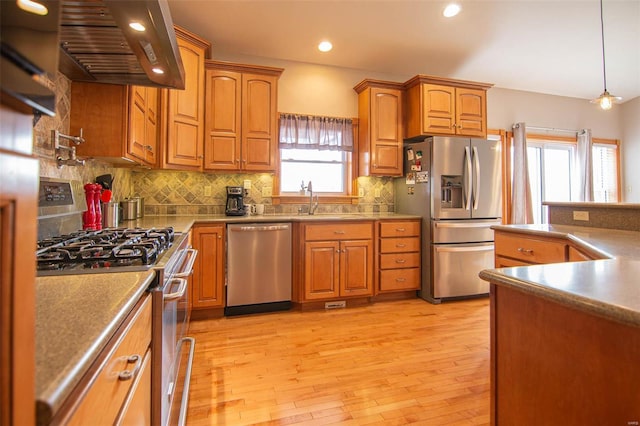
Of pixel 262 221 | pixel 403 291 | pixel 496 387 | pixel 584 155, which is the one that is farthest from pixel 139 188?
pixel 584 155

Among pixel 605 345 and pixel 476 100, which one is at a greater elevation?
pixel 476 100

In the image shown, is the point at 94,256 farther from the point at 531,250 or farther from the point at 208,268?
the point at 531,250

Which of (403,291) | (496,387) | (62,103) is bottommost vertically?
(403,291)

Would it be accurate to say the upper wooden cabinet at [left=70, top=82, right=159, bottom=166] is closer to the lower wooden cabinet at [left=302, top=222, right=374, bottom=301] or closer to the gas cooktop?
the gas cooktop

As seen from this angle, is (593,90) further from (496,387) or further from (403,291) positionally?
(496,387)

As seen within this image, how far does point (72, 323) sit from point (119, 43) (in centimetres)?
131

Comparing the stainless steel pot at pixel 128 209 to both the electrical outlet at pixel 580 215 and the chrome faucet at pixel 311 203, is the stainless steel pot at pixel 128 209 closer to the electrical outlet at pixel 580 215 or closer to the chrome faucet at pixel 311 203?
the chrome faucet at pixel 311 203

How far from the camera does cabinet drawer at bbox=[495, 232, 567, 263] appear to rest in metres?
1.81

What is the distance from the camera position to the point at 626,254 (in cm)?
122

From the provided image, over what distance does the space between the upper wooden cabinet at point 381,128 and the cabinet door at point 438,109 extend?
0.99 ft

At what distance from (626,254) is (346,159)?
9.62ft

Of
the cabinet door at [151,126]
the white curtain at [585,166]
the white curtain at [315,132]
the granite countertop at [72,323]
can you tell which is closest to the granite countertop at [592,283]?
the granite countertop at [72,323]

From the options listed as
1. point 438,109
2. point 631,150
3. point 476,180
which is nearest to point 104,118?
point 438,109

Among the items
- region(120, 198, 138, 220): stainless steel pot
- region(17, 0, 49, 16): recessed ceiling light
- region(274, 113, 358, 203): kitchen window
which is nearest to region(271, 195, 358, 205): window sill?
region(274, 113, 358, 203): kitchen window
